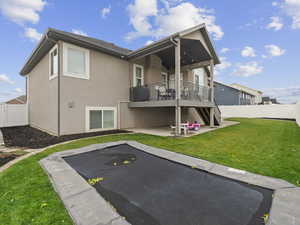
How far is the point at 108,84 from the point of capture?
9.50 m

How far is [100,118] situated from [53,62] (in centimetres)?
410

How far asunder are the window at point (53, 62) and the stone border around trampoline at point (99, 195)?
5.59 meters

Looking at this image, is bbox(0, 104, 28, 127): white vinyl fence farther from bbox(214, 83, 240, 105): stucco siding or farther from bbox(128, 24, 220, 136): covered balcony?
bbox(214, 83, 240, 105): stucco siding

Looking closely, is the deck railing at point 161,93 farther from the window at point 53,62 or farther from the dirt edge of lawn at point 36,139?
the window at point 53,62

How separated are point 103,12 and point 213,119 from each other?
40.6ft

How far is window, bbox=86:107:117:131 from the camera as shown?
8.70 metres

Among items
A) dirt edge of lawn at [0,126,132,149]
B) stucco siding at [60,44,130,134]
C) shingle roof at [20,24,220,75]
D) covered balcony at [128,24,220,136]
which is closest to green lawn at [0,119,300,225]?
dirt edge of lawn at [0,126,132,149]

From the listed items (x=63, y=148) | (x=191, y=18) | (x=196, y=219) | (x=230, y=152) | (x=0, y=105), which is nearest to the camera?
(x=196, y=219)

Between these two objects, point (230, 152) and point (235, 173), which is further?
point (230, 152)

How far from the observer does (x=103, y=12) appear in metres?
12.2

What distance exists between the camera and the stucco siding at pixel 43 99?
8258 millimetres

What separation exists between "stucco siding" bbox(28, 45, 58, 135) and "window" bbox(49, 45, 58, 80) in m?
0.36

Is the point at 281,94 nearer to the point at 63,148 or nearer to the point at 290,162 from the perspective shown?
the point at 290,162

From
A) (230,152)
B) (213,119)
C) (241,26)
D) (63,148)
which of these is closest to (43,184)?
(63,148)
